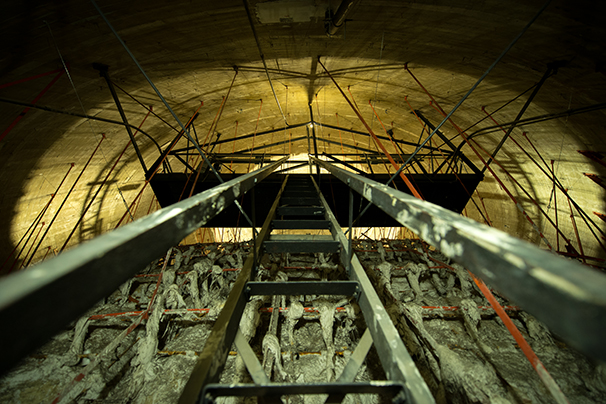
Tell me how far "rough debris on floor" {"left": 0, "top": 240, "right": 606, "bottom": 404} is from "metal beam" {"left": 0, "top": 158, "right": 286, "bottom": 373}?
264 cm

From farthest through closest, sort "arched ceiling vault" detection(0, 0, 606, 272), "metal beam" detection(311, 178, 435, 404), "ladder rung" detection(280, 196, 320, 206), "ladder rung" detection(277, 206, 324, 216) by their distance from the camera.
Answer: "ladder rung" detection(280, 196, 320, 206) < "ladder rung" detection(277, 206, 324, 216) < "arched ceiling vault" detection(0, 0, 606, 272) < "metal beam" detection(311, 178, 435, 404)

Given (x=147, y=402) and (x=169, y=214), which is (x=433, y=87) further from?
(x=147, y=402)

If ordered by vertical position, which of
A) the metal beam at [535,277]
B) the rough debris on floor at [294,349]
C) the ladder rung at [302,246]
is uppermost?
the metal beam at [535,277]

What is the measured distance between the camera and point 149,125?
770 cm

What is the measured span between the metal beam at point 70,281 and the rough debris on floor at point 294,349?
8.66ft

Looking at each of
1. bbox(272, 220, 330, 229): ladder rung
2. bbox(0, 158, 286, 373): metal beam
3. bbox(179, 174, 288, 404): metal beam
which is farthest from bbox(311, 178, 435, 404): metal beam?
bbox(0, 158, 286, 373): metal beam

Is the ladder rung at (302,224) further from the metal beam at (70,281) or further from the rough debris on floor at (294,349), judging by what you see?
the metal beam at (70,281)

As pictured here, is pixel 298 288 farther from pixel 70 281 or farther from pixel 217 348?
pixel 70 281

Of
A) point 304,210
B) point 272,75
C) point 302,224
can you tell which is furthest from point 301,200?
point 272,75

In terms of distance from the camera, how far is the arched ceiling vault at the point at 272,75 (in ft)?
12.6

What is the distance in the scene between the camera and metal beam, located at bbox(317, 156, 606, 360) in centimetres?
48

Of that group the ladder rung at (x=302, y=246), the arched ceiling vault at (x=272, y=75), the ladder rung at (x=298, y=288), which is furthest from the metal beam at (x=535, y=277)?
the arched ceiling vault at (x=272, y=75)

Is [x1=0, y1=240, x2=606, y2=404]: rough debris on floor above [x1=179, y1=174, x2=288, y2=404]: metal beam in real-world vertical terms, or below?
below

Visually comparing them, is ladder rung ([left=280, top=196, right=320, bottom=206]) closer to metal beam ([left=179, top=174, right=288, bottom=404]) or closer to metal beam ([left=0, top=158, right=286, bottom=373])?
metal beam ([left=179, top=174, right=288, bottom=404])
